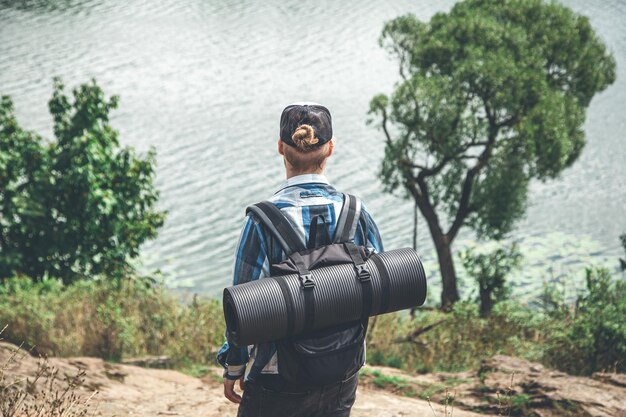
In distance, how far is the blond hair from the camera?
289 centimetres

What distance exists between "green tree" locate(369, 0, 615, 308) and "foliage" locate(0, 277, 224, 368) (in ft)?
27.8

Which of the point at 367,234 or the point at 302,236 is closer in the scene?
the point at 302,236

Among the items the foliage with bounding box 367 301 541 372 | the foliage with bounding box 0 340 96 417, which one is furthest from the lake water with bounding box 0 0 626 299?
the foliage with bounding box 0 340 96 417

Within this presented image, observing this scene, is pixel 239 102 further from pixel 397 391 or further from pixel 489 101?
pixel 397 391

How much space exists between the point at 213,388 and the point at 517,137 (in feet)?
39.8

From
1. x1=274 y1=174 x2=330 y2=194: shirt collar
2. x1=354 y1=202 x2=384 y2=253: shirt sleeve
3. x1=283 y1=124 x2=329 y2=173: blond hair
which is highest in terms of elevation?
x1=283 y1=124 x2=329 y2=173: blond hair

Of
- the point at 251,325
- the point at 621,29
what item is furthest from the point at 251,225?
the point at 621,29

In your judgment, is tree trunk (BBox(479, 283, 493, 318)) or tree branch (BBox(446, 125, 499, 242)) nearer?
tree trunk (BBox(479, 283, 493, 318))

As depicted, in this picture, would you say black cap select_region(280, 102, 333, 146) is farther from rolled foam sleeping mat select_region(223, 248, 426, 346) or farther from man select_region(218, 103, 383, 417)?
rolled foam sleeping mat select_region(223, 248, 426, 346)

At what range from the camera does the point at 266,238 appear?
2.88 metres

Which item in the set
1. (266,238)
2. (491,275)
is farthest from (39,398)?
(491,275)

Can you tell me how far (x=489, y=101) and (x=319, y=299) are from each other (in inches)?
582

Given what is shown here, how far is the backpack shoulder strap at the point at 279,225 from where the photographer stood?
2.84m

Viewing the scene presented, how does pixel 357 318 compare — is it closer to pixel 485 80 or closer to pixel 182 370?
pixel 182 370
